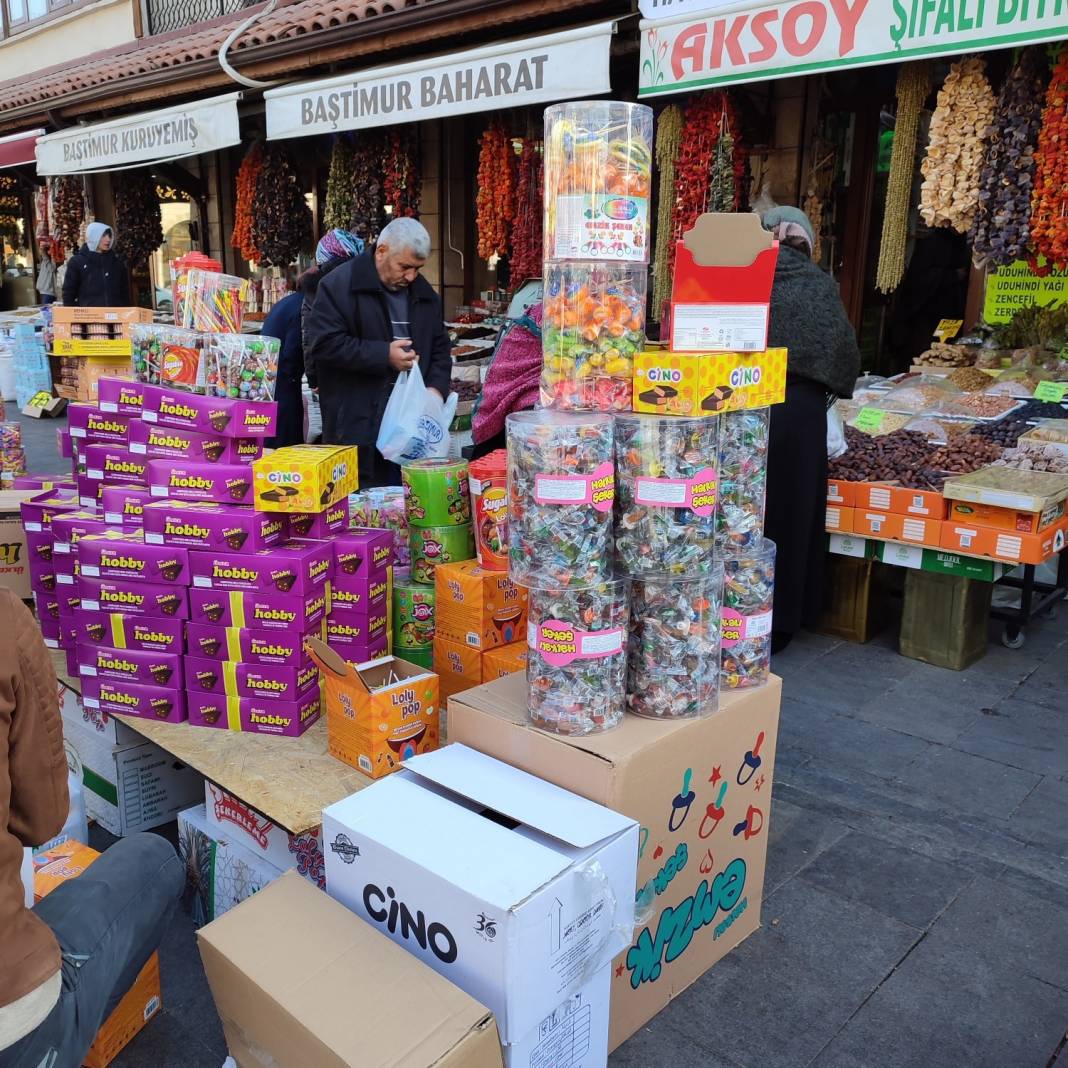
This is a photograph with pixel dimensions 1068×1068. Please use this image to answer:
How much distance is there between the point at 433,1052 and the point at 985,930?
1837mm

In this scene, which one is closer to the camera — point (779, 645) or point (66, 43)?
point (779, 645)

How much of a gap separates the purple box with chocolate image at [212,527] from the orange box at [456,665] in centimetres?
63

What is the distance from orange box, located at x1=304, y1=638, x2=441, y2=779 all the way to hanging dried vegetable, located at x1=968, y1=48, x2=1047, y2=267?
12.0 feet

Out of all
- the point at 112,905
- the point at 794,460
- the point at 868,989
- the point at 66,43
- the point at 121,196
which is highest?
the point at 66,43

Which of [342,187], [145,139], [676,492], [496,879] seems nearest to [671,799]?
[496,879]

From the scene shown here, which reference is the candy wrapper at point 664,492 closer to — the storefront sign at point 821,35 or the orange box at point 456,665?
the orange box at point 456,665

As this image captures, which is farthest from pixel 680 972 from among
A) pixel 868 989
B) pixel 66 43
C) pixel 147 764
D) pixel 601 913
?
pixel 66 43

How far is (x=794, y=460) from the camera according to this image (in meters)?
4.27

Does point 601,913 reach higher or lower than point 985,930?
higher

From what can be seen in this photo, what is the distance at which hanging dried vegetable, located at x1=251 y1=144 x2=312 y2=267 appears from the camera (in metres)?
8.42

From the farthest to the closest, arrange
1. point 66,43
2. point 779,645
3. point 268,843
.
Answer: point 66,43 < point 779,645 < point 268,843

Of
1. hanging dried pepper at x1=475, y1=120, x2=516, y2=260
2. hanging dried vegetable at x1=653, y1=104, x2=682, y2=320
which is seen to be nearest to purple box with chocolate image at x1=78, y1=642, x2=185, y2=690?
hanging dried vegetable at x1=653, y1=104, x2=682, y2=320

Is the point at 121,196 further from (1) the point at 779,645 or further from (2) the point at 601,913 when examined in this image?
(2) the point at 601,913

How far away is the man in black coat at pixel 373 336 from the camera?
424cm
